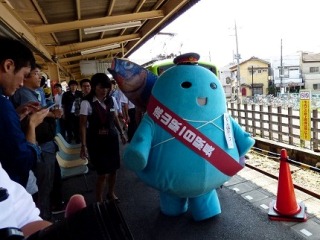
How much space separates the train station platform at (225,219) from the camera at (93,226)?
251 centimetres

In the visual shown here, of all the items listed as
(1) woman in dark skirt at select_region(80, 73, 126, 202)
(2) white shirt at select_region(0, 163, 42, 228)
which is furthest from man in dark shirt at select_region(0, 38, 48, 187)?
(1) woman in dark skirt at select_region(80, 73, 126, 202)

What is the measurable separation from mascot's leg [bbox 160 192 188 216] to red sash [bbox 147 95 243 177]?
778mm

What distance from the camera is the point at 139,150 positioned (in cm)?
261

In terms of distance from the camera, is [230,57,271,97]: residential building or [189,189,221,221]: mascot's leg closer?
[189,189,221,221]: mascot's leg

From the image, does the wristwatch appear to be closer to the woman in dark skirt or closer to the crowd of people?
the crowd of people

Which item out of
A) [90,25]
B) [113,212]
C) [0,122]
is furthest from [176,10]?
[113,212]

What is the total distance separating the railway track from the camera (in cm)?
508

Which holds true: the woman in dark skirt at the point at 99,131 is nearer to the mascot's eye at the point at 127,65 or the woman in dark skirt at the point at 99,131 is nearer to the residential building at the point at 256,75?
the mascot's eye at the point at 127,65

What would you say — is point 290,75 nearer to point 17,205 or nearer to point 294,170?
point 294,170

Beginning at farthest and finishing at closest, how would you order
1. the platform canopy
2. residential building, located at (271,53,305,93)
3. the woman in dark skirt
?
residential building, located at (271,53,305,93), the platform canopy, the woman in dark skirt

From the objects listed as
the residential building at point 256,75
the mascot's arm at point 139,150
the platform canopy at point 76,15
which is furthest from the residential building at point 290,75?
the mascot's arm at point 139,150

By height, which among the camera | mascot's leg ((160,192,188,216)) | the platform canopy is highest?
Answer: the platform canopy

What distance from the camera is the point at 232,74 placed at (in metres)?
46.1

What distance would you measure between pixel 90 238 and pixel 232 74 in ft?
156
